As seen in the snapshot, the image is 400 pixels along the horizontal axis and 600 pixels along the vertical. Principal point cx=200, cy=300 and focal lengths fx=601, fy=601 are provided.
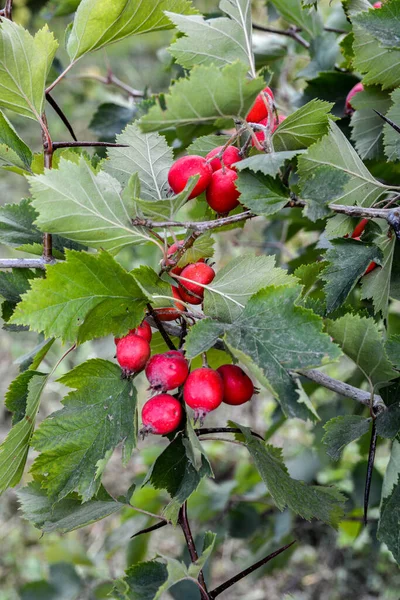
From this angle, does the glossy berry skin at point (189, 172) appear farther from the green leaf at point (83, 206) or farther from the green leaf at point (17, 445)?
the green leaf at point (17, 445)

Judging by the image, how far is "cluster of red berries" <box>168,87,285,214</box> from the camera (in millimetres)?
516

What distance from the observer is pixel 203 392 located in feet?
1.66

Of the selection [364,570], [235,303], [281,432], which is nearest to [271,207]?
[235,303]

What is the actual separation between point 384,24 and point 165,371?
15.0 inches

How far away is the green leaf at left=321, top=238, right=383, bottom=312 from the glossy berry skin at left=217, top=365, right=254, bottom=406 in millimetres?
101

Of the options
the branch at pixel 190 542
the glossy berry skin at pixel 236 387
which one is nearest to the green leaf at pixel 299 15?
the glossy berry skin at pixel 236 387

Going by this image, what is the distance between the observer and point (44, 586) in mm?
1101

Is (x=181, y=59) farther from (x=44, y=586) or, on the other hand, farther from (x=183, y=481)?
(x=44, y=586)

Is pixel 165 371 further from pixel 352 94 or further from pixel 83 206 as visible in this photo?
pixel 352 94

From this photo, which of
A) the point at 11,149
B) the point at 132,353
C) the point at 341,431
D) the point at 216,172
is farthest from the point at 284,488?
the point at 11,149

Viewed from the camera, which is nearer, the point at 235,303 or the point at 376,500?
the point at 235,303

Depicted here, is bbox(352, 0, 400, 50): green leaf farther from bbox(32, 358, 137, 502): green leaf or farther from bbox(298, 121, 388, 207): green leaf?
bbox(32, 358, 137, 502): green leaf

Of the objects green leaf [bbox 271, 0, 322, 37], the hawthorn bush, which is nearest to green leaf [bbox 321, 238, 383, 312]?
the hawthorn bush

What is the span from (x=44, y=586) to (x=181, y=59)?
0.97 m
